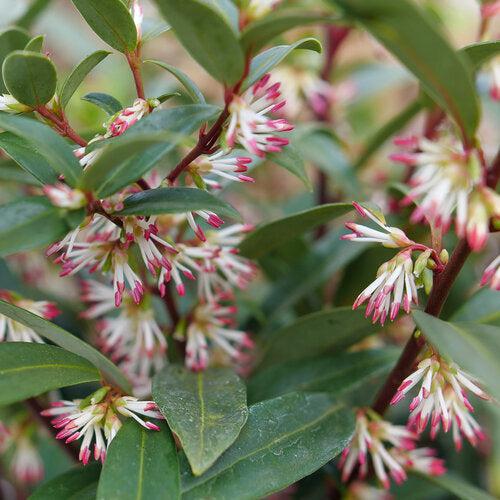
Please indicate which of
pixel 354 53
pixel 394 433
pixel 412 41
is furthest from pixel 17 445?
pixel 354 53

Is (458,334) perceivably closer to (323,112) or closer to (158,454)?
(158,454)

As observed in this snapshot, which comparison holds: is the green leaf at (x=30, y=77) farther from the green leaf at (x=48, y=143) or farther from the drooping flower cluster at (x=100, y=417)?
the drooping flower cluster at (x=100, y=417)

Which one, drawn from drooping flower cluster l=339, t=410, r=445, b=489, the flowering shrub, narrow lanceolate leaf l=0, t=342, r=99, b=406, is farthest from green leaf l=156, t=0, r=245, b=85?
drooping flower cluster l=339, t=410, r=445, b=489

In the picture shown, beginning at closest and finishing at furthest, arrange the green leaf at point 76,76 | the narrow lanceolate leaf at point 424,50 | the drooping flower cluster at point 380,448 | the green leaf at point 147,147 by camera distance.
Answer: the narrow lanceolate leaf at point 424,50
the green leaf at point 147,147
the green leaf at point 76,76
the drooping flower cluster at point 380,448

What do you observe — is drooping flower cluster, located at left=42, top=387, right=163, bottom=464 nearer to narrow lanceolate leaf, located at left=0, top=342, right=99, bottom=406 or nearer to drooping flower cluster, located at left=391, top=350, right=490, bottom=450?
narrow lanceolate leaf, located at left=0, top=342, right=99, bottom=406

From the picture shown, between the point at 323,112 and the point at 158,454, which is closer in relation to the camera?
the point at 158,454

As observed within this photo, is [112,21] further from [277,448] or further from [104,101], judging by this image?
[277,448]

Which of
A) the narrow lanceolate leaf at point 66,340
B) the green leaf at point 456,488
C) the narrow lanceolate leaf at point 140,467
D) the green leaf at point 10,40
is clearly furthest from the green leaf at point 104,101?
the green leaf at point 456,488

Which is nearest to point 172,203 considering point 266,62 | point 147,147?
point 147,147
